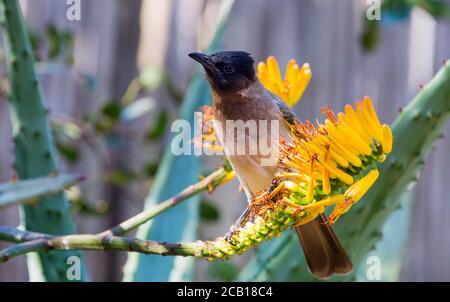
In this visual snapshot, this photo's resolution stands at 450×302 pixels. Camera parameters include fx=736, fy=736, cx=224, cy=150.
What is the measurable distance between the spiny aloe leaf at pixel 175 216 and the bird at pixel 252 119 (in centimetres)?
12

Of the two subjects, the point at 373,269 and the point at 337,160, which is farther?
the point at 373,269

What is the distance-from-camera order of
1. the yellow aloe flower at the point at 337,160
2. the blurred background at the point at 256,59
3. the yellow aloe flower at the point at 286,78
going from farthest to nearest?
the blurred background at the point at 256,59 → the yellow aloe flower at the point at 286,78 → the yellow aloe flower at the point at 337,160

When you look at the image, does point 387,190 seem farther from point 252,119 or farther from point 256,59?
point 256,59

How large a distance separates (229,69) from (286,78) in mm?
258

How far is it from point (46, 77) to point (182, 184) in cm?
176

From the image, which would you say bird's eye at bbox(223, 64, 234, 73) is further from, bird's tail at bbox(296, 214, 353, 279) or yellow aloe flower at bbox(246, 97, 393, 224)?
yellow aloe flower at bbox(246, 97, 393, 224)

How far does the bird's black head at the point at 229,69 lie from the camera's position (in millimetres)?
1698

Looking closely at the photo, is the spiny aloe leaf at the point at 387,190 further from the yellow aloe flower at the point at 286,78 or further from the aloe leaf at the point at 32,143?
the aloe leaf at the point at 32,143

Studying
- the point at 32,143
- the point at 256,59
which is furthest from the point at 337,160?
the point at 256,59

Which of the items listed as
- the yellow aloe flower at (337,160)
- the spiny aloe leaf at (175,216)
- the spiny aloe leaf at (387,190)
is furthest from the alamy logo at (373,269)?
the yellow aloe flower at (337,160)

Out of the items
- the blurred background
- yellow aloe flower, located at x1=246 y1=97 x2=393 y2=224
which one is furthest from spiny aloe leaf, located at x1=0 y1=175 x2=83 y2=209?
the blurred background

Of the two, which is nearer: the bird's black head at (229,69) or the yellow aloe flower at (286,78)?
the yellow aloe flower at (286,78)

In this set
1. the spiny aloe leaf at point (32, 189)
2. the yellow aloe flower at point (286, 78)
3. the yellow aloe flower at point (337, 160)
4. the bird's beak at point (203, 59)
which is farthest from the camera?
the bird's beak at point (203, 59)

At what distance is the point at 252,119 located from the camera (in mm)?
1783
